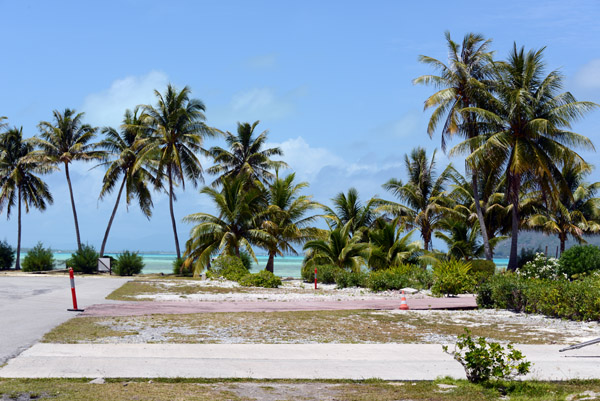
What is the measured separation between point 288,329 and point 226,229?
81.0 feet

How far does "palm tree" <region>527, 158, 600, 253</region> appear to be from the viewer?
42.5 m

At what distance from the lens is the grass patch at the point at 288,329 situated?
36.8 feet

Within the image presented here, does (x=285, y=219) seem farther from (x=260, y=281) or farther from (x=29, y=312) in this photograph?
(x=29, y=312)

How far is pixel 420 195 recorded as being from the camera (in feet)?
145

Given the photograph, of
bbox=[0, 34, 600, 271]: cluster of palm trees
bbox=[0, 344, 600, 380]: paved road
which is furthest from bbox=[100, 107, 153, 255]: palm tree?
bbox=[0, 344, 600, 380]: paved road

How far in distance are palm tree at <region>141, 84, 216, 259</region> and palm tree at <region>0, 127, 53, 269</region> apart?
12.1m

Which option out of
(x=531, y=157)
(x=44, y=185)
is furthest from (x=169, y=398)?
(x=44, y=185)

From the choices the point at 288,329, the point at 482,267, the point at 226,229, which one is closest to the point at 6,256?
the point at 226,229

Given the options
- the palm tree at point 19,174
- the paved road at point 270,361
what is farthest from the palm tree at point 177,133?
the paved road at point 270,361

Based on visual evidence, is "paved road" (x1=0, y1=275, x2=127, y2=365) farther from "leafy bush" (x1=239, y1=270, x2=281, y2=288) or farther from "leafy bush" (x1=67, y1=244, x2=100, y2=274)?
"leafy bush" (x1=67, y1=244, x2=100, y2=274)

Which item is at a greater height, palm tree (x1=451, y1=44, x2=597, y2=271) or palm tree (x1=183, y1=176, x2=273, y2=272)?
palm tree (x1=451, y1=44, x2=597, y2=271)

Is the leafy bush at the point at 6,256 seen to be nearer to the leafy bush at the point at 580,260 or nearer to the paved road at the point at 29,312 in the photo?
the paved road at the point at 29,312

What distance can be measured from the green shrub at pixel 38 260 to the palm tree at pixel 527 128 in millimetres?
32189

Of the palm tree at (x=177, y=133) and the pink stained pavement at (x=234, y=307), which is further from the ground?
the palm tree at (x=177, y=133)
